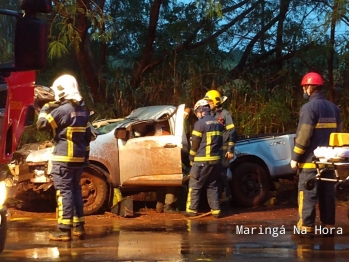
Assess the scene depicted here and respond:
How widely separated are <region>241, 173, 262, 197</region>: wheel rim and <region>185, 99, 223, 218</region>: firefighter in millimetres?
1082

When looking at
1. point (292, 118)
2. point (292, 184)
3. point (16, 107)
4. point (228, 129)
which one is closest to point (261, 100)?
point (292, 118)

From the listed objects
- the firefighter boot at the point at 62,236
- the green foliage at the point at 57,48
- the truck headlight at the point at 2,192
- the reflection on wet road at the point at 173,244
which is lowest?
the reflection on wet road at the point at 173,244

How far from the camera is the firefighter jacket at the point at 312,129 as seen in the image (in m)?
8.20

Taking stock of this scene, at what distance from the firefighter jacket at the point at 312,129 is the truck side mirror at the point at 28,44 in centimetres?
389

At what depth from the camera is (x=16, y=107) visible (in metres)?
6.22

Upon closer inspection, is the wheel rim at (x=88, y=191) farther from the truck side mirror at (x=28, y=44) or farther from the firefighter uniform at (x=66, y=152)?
the truck side mirror at (x=28, y=44)

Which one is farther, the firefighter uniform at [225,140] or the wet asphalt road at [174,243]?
the firefighter uniform at [225,140]

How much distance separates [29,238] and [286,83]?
805 centimetres

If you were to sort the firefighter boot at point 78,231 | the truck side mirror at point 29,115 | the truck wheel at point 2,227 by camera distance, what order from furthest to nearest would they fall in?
the firefighter boot at point 78,231 < the truck side mirror at point 29,115 < the truck wheel at point 2,227

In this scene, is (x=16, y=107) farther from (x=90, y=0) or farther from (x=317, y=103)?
(x=90, y=0)

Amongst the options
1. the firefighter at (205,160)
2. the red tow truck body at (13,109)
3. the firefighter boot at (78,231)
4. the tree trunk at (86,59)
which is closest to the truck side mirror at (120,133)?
the firefighter at (205,160)

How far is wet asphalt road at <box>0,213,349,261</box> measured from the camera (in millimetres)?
7406

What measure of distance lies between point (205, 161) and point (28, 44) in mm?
5499

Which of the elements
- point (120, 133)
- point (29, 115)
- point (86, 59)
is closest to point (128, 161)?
point (120, 133)
